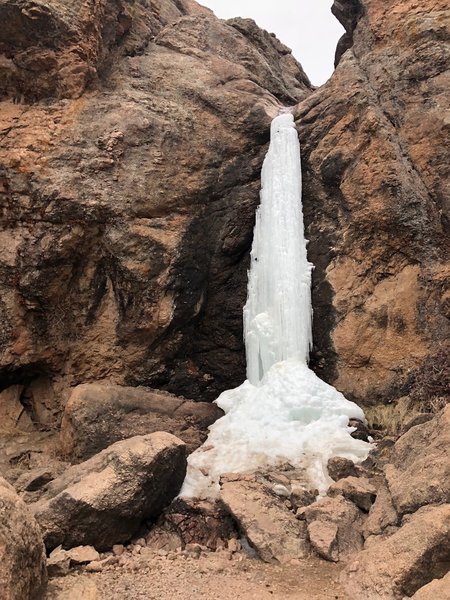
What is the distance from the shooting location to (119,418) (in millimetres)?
10320

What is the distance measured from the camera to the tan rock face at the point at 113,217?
11961 millimetres

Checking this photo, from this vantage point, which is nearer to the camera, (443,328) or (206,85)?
(443,328)

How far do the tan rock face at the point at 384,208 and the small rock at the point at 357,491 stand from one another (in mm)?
4147

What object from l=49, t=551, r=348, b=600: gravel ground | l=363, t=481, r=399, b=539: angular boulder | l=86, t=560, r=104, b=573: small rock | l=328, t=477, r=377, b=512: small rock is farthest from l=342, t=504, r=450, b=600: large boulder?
l=86, t=560, r=104, b=573: small rock

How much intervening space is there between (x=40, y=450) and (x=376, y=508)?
294 inches

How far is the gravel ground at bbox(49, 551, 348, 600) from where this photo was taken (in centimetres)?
509

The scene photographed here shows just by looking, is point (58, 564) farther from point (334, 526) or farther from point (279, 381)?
point (279, 381)

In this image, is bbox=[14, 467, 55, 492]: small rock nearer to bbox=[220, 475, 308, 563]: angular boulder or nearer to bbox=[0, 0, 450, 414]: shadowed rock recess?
bbox=[220, 475, 308, 563]: angular boulder

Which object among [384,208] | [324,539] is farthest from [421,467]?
[384,208]

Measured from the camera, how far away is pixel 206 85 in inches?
592

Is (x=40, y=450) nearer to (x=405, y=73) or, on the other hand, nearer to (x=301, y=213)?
(x=301, y=213)

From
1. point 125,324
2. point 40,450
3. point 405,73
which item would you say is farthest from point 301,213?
point 40,450

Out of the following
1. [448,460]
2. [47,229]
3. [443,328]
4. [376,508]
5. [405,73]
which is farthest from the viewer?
[405,73]

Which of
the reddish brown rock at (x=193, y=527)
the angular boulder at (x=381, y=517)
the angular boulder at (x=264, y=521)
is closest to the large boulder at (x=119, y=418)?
the reddish brown rock at (x=193, y=527)
